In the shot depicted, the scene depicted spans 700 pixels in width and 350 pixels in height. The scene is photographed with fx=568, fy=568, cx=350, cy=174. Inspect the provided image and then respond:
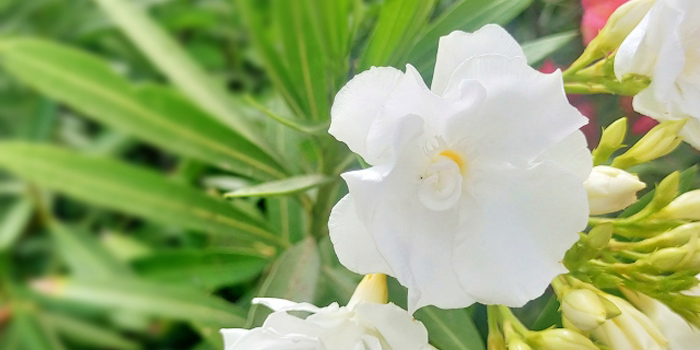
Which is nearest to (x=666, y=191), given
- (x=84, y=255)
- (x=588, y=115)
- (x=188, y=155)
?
(x=588, y=115)

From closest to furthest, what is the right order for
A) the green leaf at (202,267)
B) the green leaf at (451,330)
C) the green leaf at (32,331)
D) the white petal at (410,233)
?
the white petal at (410,233) < the green leaf at (451,330) < the green leaf at (202,267) < the green leaf at (32,331)

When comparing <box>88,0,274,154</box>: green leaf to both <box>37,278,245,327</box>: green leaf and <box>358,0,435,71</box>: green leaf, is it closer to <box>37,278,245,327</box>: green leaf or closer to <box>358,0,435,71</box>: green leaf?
<box>37,278,245,327</box>: green leaf

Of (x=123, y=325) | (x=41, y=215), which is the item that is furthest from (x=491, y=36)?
(x=41, y=215)

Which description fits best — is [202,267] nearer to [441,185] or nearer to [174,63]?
[174,63]

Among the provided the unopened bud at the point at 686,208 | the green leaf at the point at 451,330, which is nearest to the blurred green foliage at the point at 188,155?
the green leaf at the point at 451,330

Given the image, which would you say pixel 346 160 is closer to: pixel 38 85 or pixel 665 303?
pixel 665 303

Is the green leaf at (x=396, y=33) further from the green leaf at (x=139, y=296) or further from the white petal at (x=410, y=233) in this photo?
the green leaf at (x=139, y=296)

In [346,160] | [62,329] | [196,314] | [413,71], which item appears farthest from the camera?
[62,329]

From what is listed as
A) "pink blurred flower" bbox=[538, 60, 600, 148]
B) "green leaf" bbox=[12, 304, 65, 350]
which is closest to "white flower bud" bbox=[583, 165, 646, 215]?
"pink blurred flower" bbox=[538, 60, 600, 148]
